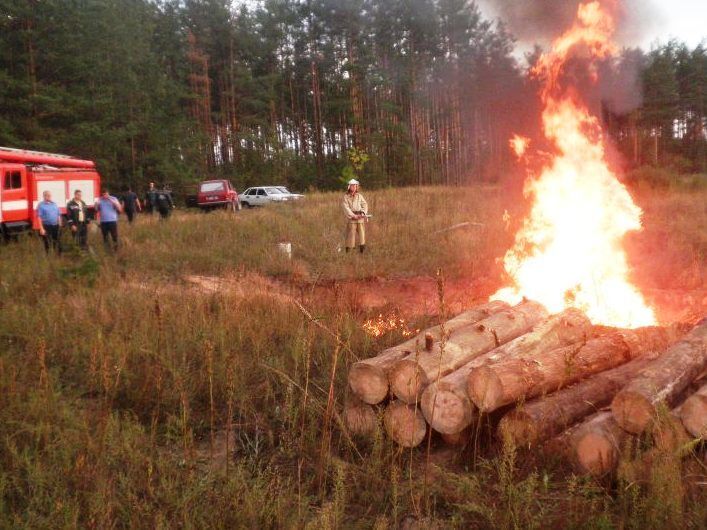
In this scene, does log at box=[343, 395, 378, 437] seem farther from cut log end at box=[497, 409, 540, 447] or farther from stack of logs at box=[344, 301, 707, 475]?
cut log end at box=[497, 409, 540, 447]

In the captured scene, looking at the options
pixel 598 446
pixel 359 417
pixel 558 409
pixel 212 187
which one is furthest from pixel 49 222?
pixel 212 187

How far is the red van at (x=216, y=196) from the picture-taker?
24.4m

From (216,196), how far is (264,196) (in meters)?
4.26

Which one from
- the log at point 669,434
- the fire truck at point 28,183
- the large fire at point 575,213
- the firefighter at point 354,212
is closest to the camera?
the log at point 669,434

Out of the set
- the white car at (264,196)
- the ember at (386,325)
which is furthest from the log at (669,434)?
the white car at (264,196)

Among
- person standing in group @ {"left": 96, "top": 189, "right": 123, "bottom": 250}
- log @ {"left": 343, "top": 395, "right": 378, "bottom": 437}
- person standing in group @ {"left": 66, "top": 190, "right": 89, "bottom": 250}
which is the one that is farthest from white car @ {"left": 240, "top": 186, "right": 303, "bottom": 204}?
log @ {"left": 343, "top": 395, "right": 378, "bottom": 437}

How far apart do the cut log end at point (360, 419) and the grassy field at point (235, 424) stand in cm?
A: 9

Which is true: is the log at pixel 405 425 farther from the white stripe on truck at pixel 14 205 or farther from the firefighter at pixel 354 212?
the white stripe on truck at pixel 14 205

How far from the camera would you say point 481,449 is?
3.95 meters

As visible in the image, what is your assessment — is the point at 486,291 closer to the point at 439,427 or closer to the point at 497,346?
the point at 497,346

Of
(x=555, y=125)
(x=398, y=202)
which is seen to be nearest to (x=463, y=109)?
(x=398, y=202)

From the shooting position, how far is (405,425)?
393 cm

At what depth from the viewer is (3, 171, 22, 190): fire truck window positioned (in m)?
14.7

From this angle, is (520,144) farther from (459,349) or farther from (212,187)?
(212,187)
